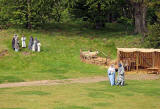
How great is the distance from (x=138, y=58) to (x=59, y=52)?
9973 mm

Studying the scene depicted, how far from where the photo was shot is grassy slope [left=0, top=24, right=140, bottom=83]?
37.4m

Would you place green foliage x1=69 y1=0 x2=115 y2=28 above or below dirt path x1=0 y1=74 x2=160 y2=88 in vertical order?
above

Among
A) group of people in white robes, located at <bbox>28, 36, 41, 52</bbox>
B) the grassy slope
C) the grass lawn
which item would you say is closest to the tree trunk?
the grassy slope

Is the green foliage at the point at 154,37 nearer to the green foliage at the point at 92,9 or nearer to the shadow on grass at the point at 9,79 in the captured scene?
the green foliage at the point at 92,9

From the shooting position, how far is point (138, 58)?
40.4 metres

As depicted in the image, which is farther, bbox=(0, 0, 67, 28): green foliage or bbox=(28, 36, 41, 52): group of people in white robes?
bbox=(0, 0, 67, 28): green foliage

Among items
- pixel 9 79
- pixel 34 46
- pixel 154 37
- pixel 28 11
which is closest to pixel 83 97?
pixel 9 79

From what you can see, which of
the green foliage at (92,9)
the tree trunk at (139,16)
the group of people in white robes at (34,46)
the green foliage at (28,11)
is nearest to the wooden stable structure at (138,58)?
the group of people in white robes at (34,46)

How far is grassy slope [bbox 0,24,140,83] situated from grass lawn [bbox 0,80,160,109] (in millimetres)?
6801

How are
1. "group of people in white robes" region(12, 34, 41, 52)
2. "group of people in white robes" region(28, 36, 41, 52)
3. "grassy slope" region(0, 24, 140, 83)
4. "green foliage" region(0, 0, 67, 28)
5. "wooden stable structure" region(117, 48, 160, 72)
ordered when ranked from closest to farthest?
"grassy slope" region(0, 24, 140, 83) < "wooden stable structure" region(117, 48, 160, 72) < "group of people in white robes" region(12, 34, 41, 52) < "group of people in white robes" region(28, 36, 41, 52) < "green foliage" region(0, 0, 67, 28)

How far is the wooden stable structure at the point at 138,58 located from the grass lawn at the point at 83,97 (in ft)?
28.4

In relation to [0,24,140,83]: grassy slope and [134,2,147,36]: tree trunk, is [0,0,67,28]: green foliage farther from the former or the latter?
[134,2,147,36]: tree trunk

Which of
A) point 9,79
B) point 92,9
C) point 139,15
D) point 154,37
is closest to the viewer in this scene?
point 9,79

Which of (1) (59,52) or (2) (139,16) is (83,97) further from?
(2) (139,16)
